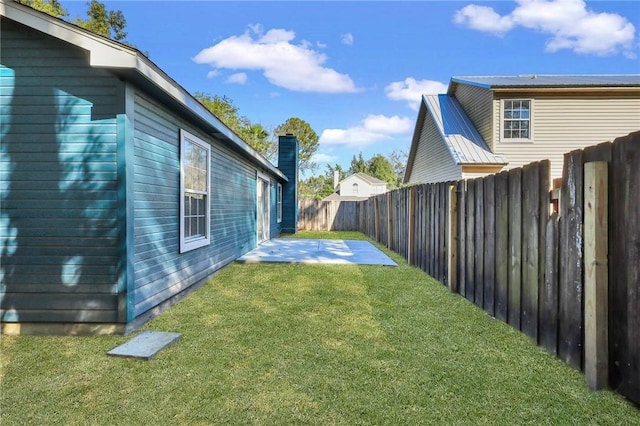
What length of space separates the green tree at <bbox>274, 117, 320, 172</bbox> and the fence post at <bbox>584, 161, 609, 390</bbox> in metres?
34.1

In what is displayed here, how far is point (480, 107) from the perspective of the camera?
11750 mm

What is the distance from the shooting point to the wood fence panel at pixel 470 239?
4.22 meters

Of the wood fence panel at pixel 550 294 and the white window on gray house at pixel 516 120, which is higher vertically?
the white window on gray house at pixel 516 120

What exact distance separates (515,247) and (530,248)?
A: 255mm

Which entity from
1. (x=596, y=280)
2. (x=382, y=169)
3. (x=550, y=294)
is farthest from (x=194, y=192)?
(x=382, y=169)

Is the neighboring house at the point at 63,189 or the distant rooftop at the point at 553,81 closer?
the neighboring house at the point at 63,189

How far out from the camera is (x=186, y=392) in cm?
217

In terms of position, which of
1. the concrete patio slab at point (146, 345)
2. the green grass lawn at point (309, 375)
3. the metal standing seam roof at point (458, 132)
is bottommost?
the green grass lawn at point (309, 375)

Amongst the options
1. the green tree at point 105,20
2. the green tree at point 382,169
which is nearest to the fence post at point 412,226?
the green tree at point 105,20

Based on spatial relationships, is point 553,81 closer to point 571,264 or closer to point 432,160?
point 432,160

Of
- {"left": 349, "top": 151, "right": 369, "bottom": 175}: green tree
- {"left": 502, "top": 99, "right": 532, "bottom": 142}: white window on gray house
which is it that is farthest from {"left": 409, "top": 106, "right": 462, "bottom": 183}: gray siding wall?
{"left": 349, "top": 151, "right": 369, "bottom": 175}: green tree

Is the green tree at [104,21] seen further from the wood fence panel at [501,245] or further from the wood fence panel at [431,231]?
the wood fence panel at [501,245]

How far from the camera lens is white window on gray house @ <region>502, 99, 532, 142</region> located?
1103 centimetres

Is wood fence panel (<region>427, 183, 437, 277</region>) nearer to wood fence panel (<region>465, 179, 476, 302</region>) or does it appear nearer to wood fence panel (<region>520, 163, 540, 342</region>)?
wood fence panel (<region>465, 179, 476, 302</region>)
